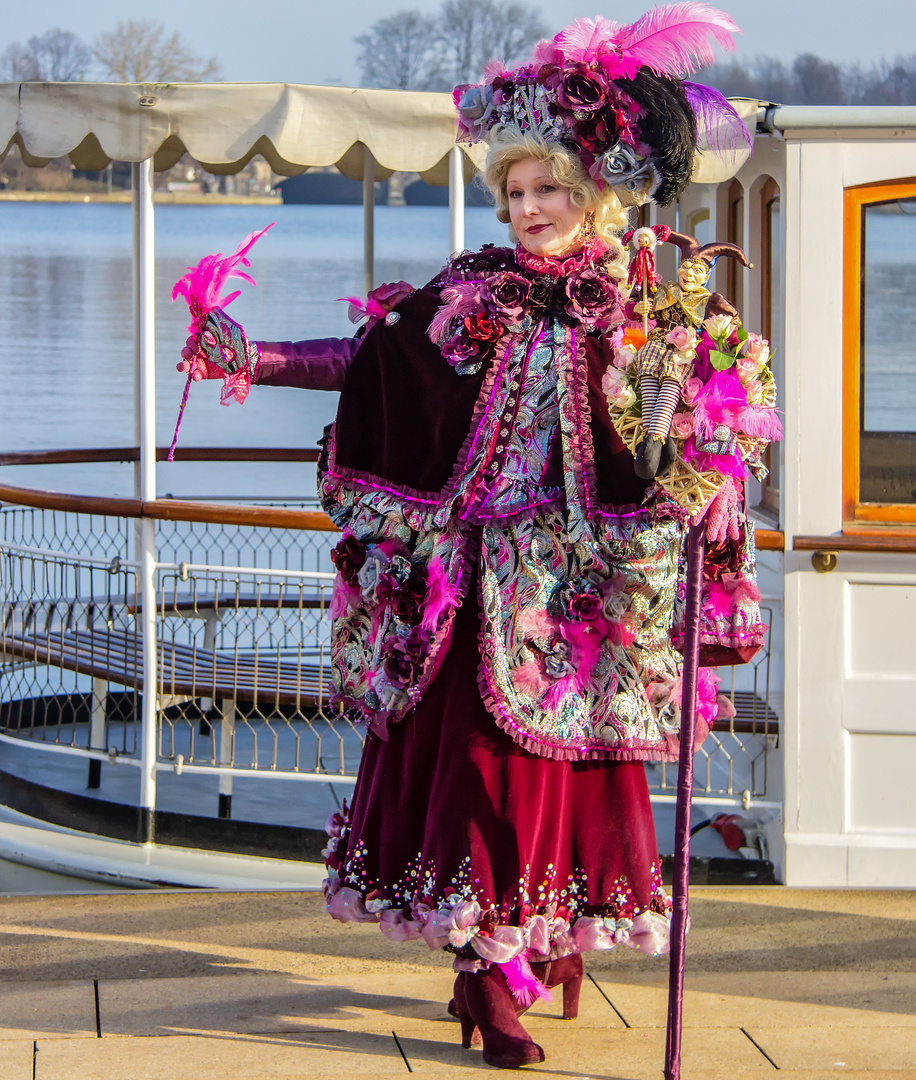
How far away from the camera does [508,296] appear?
270 centimetres

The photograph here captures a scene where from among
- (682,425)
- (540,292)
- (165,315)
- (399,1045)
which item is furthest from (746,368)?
(165,315)

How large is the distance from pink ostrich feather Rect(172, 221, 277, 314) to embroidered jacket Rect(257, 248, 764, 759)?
136 millimetres

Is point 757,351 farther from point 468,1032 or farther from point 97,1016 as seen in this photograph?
point 97,1016

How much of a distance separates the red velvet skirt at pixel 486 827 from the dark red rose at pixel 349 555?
8.8 inches

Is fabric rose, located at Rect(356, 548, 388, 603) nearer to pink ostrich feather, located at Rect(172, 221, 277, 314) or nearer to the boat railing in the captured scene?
pink ostrich feather, located at Rect(172, 221, 277, 314)

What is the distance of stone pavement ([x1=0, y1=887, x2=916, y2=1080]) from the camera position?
108 inches

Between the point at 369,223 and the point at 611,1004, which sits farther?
the point at 369,223

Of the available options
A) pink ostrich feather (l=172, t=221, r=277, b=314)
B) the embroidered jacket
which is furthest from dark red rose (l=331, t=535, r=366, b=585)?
pink ostrich feather (l=172, t=221, r=277, b=314)

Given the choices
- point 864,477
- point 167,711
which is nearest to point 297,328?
point 167,711

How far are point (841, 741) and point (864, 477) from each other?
2.33ft

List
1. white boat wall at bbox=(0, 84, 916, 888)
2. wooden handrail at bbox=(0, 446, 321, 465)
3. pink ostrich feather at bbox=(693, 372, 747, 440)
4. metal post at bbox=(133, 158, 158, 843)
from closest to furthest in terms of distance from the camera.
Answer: pink ostrich feather at bbox=(693, 372, 747, 440)
white boat wall at bbox=(0, 84, 916, 888)
metal post at bbox=(133, 158, 158, 843)
wooden handrail at bbox=(0, 446, 321, 465)

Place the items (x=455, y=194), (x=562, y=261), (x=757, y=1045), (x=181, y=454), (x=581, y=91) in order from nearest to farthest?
(x=581, y=91) → (x=562, y=261) → (x=757, y=1045) → (x=455, y=194) → (x=181, y=454)

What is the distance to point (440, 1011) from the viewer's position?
2994mm

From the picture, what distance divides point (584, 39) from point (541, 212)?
1.08 ft
